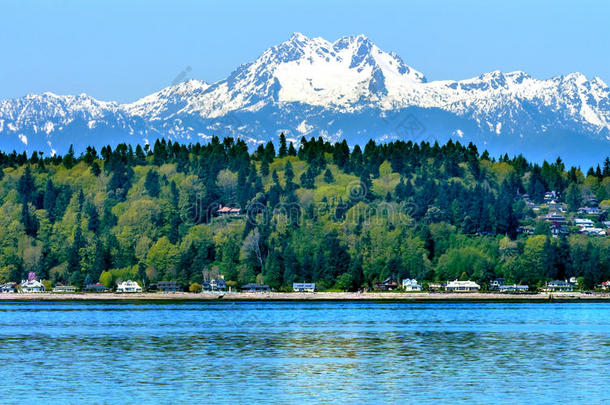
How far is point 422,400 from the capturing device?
180 ft

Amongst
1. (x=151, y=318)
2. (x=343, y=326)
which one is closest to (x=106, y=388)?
(x=343, y=326)

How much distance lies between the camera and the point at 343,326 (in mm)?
111125

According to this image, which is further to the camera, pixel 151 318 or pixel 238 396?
pixel 151 318

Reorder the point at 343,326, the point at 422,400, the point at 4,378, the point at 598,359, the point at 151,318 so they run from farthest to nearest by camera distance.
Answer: the point at 151,318
the point at 343,326
the point at 598,359
the point at 4,378
the point at 422,400

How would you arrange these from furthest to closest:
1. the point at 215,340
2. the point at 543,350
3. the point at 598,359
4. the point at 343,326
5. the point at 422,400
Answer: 1. the point at 343,326
2. the point at 215,340
3. the point at 543,350
4. the point at 598,359
5. the point at 422,400

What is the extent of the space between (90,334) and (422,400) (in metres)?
51.7

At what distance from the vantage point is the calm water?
56906 mm

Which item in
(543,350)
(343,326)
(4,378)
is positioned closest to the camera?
(4,378)

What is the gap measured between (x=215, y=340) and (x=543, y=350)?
89.9 ft

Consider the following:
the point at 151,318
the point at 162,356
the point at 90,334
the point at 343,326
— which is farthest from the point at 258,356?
the point at 151,318

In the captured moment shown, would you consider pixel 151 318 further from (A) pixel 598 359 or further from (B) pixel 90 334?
(A) pixel 598 359

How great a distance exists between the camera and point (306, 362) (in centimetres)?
7162

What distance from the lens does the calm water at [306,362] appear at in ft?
187

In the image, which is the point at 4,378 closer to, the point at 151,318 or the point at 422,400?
the point at 422,400
